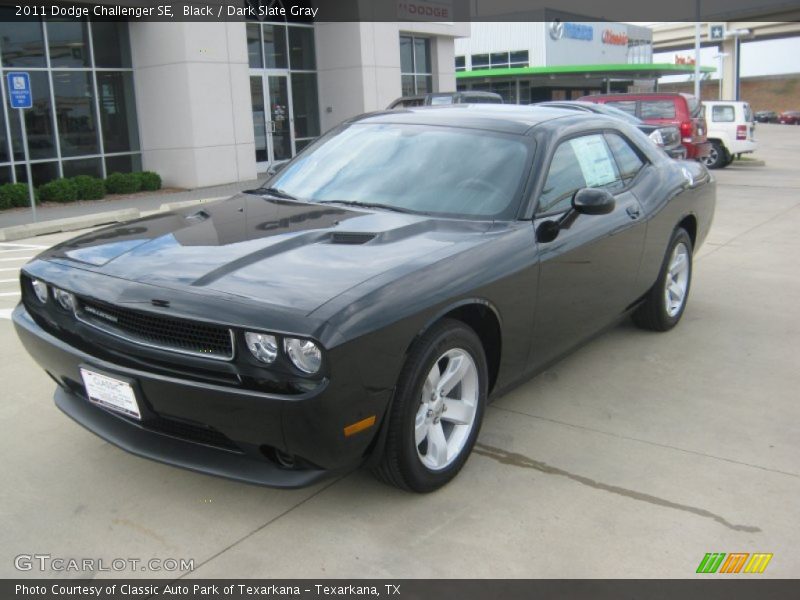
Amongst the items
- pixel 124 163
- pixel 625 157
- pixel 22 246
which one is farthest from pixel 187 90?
pixel 625 157

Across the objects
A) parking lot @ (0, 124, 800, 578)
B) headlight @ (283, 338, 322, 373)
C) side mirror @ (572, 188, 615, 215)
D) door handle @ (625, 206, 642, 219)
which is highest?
side mirror @ (572, 188, 615, 215)

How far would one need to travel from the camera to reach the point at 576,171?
4.53 m

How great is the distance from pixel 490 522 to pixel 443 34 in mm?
25512

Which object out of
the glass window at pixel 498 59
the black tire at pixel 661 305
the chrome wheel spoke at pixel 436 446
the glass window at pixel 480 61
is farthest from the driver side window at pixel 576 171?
the glass window at pixel 480 61

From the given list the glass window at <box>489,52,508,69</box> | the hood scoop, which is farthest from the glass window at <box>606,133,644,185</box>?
the glass window at <box>489,52,508,69</box>

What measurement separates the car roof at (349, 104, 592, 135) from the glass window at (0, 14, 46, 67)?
44.9ft

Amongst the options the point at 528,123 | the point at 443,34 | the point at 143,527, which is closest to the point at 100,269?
the point at 143,527

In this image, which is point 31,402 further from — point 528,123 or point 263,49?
point 263,49

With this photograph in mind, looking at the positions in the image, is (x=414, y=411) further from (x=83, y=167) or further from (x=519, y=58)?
(x=519, y=58)

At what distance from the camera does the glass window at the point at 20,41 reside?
15.8 m

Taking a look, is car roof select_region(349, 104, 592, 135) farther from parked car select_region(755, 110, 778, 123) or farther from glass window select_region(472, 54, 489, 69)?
parked car select_region(755, 110, 778, 123)

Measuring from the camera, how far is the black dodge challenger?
2.89 m

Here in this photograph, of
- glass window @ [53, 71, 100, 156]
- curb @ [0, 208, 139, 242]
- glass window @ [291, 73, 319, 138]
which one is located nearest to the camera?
curb @ [0, 208, 139, 242]
